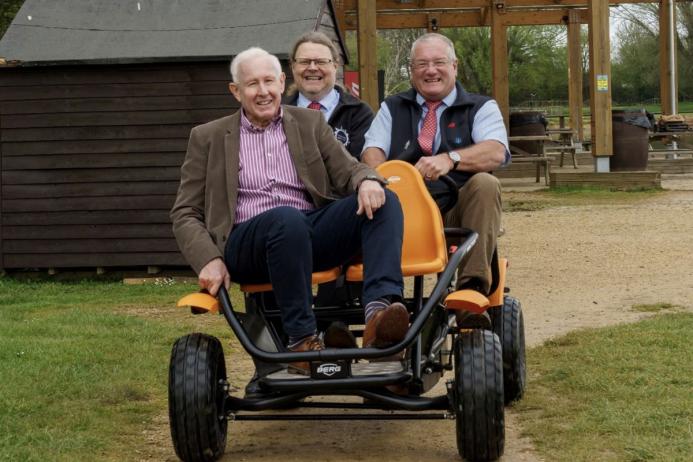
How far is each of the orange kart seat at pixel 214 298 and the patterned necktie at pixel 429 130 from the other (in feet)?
3.22

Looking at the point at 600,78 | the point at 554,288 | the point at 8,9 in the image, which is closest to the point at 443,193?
the point at 554,288

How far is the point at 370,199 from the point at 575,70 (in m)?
20.8

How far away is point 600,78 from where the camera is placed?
1797cm

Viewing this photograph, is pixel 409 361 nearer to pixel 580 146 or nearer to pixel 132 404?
pixel 132 404

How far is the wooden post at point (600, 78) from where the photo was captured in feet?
58.8

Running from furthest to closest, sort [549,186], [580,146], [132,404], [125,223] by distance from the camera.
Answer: [580,146], [549,186], [125,223], [132,404]

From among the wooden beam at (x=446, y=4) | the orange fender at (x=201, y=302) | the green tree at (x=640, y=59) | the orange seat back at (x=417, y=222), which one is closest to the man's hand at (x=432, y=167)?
the orange seat back at (x=417, y=222)

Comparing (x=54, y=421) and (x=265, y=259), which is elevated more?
(x=265, y=259)

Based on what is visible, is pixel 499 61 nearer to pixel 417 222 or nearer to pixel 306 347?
pixel 417 222

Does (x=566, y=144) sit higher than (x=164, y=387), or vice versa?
(x=566, y=144)

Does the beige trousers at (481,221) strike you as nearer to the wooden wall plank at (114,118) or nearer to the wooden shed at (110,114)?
the wooden shed at (110,114)

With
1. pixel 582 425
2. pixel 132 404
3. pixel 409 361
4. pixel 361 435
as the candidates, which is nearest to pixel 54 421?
pixel 132 404

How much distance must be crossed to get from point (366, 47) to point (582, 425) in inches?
453

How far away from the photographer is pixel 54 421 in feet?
17.1
